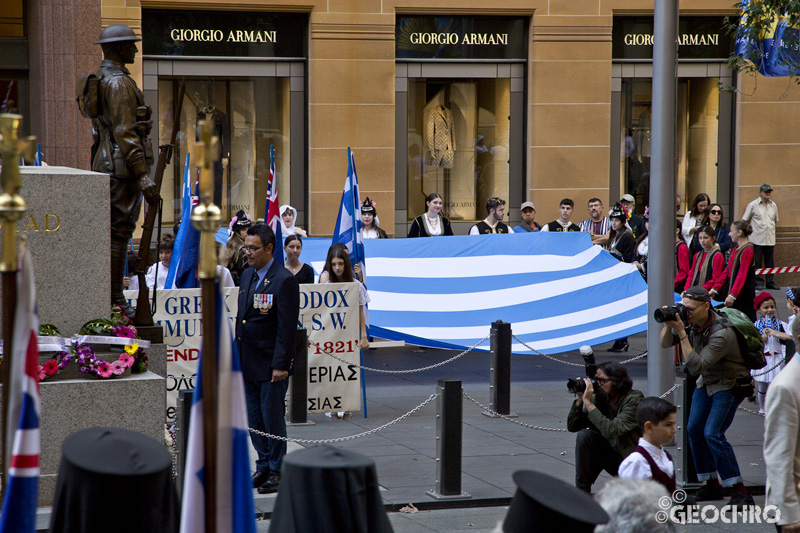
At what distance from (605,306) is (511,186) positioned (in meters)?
7.81

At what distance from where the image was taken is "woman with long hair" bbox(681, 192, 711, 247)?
17.6 meters

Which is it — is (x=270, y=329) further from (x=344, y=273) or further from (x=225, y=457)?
(x=225, y=457)

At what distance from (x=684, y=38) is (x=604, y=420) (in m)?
16.0

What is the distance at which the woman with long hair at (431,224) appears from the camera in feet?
52.4

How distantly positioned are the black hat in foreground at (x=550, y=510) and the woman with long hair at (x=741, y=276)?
33.6 ft

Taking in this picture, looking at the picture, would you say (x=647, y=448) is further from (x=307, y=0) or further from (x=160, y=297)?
(x=307, y=0)

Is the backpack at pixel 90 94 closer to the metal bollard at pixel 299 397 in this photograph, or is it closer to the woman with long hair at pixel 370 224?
the metal bollard at pixel 299 397

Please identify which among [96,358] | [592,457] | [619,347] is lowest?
[619,347]

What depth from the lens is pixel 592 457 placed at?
7172 mm

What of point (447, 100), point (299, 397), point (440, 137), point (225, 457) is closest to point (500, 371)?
point (299, 397)

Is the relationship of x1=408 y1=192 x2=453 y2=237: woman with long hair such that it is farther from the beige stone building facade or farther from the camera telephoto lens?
the camera telephoto lens

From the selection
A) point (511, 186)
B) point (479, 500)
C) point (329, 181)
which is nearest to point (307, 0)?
point (329, 181)

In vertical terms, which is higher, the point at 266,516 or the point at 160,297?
the point at 160,297

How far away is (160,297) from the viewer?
412 inches
